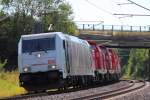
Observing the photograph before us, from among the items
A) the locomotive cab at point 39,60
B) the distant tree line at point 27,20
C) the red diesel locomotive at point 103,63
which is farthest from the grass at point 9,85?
the distant tree line at point 27,20

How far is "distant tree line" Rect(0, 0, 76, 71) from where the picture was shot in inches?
2379

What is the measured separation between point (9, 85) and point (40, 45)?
6525 mm

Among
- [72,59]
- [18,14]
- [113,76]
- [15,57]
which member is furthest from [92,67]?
[18,14]

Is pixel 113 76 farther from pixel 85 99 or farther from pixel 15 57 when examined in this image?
pixel 85 99

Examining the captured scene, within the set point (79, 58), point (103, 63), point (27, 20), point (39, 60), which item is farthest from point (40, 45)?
point (27, 20)

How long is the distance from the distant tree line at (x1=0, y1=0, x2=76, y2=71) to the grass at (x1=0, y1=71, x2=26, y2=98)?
1744 centimetres

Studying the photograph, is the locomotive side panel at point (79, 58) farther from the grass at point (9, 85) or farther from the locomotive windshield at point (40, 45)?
the grass at point (9, 85)

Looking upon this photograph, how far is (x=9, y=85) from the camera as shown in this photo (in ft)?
116

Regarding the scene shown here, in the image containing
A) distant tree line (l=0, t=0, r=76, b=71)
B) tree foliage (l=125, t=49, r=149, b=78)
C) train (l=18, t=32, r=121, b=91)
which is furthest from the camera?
tree foliage (l=125, t=49, r=149, b=78)

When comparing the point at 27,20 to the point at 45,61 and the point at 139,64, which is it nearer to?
the point at 45,61

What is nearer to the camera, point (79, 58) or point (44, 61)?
point (44, 61)

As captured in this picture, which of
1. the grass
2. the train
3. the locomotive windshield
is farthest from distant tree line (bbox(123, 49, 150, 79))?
the locomotive windshield

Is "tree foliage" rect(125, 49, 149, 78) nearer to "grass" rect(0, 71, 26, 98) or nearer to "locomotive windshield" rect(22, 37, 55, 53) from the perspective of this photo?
"grass" rect(0, 71, 26, 98)

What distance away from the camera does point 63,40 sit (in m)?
29.6
